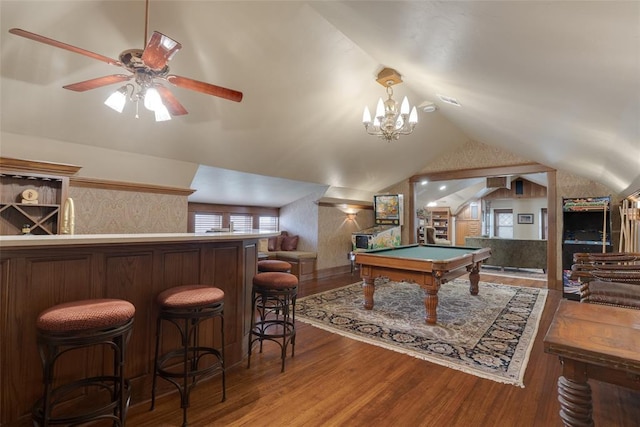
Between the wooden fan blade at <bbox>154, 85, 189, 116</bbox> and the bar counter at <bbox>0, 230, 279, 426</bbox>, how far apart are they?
1.11 metres

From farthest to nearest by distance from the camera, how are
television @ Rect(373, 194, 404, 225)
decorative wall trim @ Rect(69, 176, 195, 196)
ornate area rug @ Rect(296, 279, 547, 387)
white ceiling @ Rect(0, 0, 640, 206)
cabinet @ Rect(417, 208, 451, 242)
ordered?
cabinet @ Rect(417, 208, 451, 242)
television @ Rect(373, 194, 404, 225)
decorative wall trim @ Rect(69, 176, 195, 196)
ornate area rug @ Rect(296, 279, 547, 387)
white ceiling @ Rect(0, 0, 640, 206)

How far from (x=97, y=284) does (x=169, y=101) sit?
146cm

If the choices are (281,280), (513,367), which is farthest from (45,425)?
(513,367)

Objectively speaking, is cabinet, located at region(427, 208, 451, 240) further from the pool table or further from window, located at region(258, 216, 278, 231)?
the pool table

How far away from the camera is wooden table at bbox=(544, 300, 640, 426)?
1.09 meters

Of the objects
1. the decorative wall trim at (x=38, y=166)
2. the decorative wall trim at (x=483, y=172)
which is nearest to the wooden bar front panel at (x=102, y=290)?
the decorative wall trim at (x=38, y=166)

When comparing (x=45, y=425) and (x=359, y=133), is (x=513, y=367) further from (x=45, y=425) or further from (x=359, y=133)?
(x=359, y=133)

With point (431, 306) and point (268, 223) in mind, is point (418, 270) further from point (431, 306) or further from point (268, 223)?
point (268, 223)

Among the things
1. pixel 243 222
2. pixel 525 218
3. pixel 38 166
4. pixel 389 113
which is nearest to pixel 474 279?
pixel 389 113

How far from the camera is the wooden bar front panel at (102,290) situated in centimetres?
152

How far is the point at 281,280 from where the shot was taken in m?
2.61

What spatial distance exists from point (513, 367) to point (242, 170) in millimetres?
4326

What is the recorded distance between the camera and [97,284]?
5.96 ft

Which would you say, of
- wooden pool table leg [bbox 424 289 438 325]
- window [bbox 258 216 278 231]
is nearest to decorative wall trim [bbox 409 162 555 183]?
window [bbox 258 216 278 231]
